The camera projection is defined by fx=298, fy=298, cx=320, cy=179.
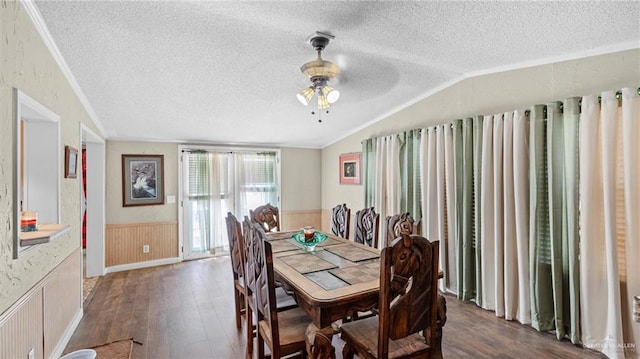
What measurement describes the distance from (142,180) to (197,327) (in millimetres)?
2872

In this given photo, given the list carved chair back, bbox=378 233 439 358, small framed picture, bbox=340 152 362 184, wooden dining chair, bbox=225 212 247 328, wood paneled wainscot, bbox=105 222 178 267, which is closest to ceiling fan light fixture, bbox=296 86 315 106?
wooden dining chair, bbox=225 212 247 328

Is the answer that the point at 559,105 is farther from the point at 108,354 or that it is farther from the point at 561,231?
the point at 108,354

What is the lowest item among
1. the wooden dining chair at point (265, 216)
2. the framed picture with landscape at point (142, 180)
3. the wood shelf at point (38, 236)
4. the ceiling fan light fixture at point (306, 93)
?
the wooden dining chair at point (265, 216)

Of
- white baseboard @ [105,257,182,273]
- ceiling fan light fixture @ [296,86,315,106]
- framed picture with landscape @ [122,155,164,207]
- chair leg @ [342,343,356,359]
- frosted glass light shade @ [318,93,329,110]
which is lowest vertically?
white baseboard @ [105,257,182,273]

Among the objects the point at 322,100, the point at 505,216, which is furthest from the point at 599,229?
the point at 322,100

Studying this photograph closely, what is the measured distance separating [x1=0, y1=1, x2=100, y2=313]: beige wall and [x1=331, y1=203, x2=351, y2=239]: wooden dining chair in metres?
2.60

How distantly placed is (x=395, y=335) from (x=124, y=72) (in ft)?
9.70

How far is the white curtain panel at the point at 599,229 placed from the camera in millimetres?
2160

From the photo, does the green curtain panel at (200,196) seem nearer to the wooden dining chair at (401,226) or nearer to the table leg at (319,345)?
the wooden dining chair at (401,226)

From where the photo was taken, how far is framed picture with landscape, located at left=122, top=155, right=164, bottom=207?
4590 millimetres

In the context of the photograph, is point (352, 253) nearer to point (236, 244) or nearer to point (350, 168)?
point (236, 244)

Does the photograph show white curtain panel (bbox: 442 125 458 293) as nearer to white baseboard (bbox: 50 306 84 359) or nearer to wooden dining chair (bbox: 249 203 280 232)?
wooden dining chair (bbox: 249 203 280 232)

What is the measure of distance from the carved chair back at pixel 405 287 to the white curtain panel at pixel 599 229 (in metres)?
1.61

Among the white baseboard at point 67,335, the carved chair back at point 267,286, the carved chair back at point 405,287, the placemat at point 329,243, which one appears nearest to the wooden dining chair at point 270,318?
the carved chair back at point 267,286
